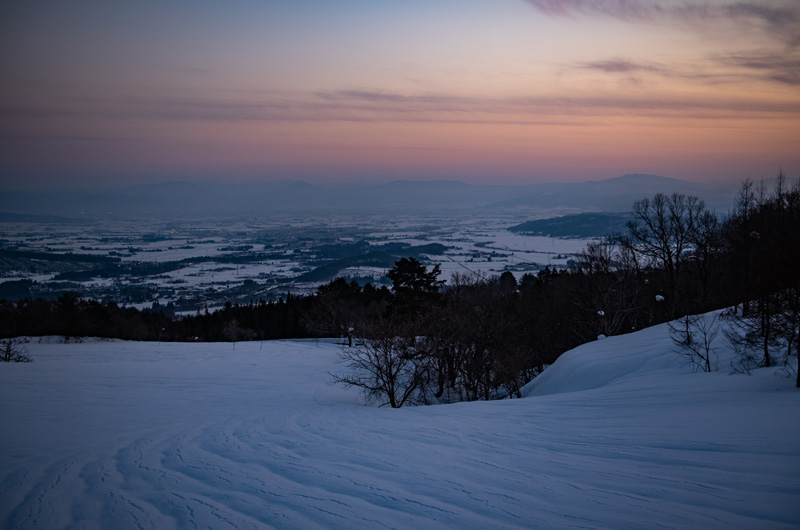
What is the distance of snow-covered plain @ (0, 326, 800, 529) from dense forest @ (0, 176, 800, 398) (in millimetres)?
3046

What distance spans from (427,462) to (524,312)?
31.1 m

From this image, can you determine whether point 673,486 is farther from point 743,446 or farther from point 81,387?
point 81,387

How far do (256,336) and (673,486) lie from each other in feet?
165

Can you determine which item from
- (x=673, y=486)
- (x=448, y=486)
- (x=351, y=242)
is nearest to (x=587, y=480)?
(x=673, y=486)

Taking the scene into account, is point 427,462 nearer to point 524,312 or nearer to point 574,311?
point 574,311

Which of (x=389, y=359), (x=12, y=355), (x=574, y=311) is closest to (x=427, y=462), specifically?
(x=389, y=359)

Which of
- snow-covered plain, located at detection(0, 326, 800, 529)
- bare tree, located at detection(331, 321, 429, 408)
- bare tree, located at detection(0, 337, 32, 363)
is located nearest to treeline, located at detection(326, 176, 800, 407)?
bare tree, located at detection(331, 321, 429, 408)

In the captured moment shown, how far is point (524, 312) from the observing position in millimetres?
36531

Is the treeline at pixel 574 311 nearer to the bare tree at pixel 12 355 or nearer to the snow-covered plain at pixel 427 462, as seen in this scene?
the snow-covered plain at pixel 427 462

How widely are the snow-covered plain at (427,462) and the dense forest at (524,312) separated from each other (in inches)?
120

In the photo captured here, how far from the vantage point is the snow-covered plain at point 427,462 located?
5.14 meters

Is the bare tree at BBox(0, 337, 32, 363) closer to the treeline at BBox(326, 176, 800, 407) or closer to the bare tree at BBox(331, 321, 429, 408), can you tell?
the treeline at BBox(326, 176, 800, 407)

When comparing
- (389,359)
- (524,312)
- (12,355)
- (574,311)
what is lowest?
(12,355)

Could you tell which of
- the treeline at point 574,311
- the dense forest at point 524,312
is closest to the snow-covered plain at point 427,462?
the treeline at point 574,311
